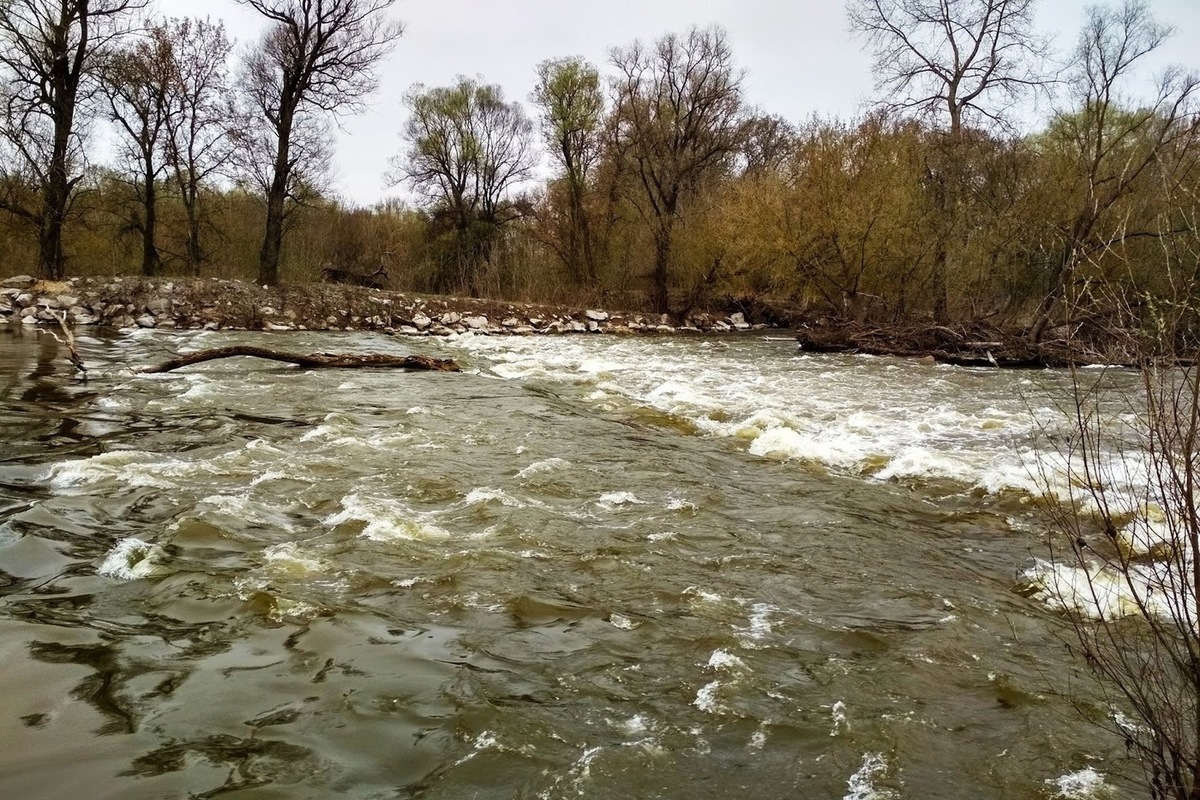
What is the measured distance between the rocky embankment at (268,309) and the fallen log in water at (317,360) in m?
9.07

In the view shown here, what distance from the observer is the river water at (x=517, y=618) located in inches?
92.4

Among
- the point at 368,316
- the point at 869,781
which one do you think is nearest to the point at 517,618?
the point at 869,781

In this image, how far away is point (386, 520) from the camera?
4715 millimetres

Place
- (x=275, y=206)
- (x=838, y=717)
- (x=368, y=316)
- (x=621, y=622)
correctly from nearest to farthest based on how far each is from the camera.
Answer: (x=838, y=717)
(x=621, y=622)
(x=275, y=206)
(x=368, y=316)

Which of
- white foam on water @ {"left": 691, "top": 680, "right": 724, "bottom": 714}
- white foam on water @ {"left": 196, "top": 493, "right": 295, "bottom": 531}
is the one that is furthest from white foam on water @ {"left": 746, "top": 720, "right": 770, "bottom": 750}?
white foam on water @ {"left": 196, "top": 493, "right": 295, "bottom": 531}

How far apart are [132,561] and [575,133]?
105 feet

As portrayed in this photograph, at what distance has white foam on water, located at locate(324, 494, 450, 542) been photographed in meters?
4.52

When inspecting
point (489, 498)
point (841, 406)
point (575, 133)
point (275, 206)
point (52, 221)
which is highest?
point (575, 133)

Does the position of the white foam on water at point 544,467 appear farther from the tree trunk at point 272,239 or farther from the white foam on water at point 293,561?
the tree trunk at point 272,239

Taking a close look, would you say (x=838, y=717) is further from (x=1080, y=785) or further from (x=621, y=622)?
(x=621, y=622)

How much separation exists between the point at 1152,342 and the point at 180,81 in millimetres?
30219

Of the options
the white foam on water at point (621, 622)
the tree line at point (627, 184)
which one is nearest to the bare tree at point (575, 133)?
the tree line at point (627, 184)

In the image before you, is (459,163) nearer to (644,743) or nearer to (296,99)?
(296,99)

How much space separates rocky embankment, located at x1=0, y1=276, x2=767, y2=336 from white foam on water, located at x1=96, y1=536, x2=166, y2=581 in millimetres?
17276
